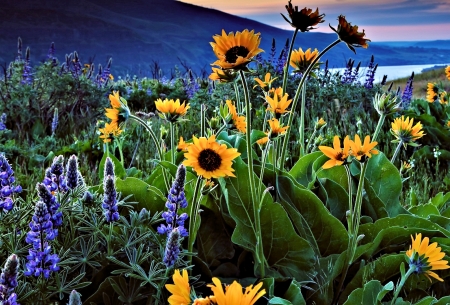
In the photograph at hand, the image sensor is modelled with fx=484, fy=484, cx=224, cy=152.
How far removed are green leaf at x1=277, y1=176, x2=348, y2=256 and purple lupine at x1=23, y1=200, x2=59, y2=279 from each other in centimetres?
85

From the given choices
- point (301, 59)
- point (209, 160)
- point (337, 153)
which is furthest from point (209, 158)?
point (301, 59)

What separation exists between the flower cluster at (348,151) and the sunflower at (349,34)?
296 millimetres

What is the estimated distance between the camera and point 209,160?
1.36 meters

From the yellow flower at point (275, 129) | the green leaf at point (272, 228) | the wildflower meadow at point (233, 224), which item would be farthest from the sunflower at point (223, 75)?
the green leaf at point (272, 228)

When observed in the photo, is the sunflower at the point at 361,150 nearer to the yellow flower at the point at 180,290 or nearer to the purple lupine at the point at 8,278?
the yellow flower at the point at 180,290

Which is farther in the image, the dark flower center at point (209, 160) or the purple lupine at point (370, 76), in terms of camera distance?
the purple lupine at point (370, 76)

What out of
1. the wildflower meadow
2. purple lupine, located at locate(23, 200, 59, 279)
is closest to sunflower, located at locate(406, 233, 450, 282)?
the wildflower meadow

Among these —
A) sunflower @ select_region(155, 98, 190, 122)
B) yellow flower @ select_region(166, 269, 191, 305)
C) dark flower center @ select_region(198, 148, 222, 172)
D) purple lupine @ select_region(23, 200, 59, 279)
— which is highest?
sunflower @ select_region(155, 98, 190, 122)

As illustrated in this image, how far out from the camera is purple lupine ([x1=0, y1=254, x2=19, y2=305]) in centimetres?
96

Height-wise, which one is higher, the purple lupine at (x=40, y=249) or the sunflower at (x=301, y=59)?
the sunflower at (x=301, y=59)

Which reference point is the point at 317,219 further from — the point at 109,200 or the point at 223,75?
the point at 109,200

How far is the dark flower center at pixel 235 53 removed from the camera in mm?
1429

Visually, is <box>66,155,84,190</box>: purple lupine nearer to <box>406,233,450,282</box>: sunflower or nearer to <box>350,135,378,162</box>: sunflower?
<box>350,135,378,162</box>: sunflower

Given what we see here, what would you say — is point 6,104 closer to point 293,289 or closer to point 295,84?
point 295,84
